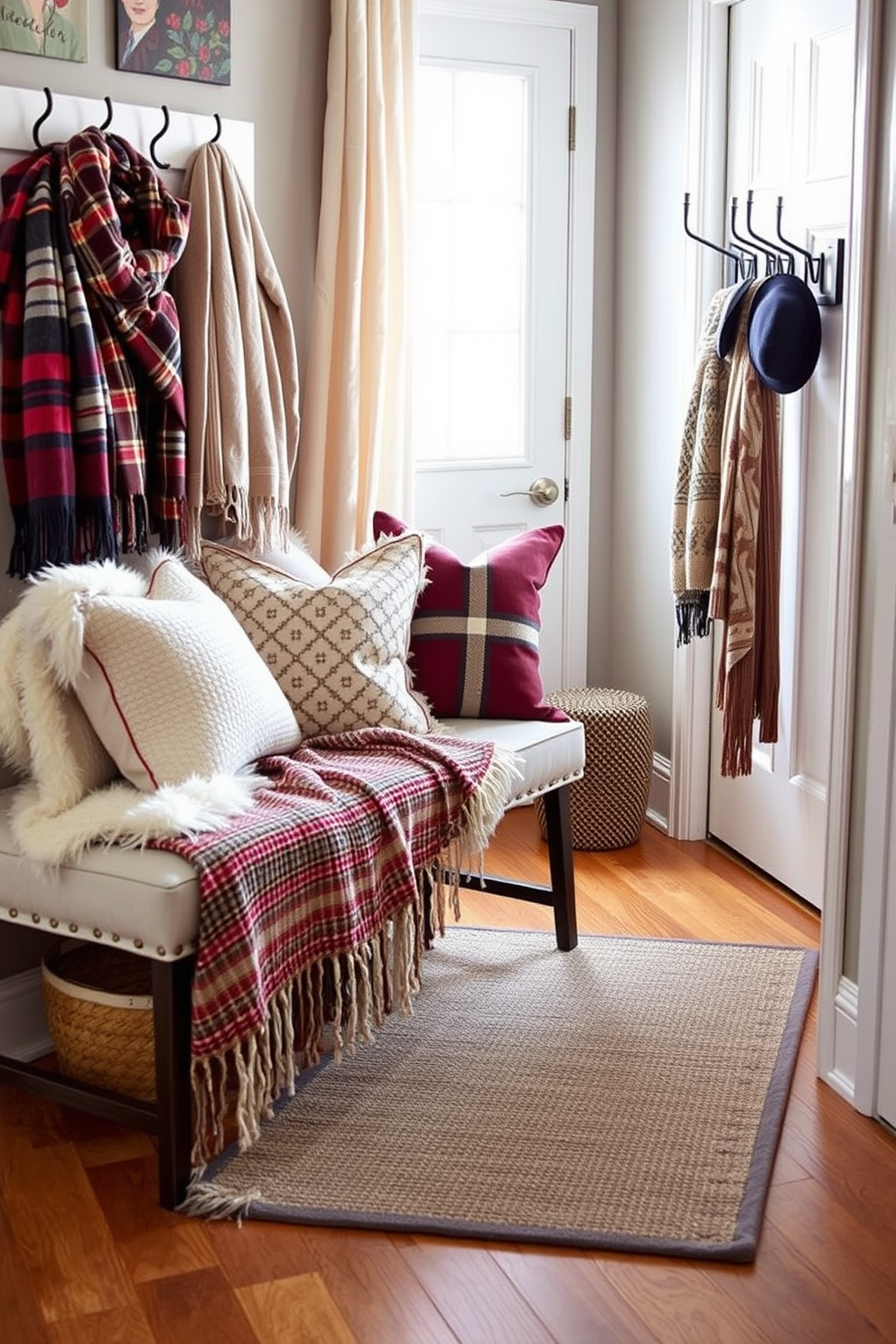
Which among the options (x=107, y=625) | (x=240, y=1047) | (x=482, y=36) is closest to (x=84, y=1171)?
(x=240, y=1047)

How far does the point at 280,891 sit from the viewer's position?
229 centimetres

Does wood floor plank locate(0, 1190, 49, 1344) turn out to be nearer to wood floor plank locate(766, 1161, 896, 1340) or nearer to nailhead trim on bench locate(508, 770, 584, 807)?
wood floor plank locate(766, 1161, 896, 1340)

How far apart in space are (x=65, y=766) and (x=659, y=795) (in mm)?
2082

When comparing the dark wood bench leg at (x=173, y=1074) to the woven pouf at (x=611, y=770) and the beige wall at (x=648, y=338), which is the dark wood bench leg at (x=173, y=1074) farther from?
the beige wall at (x=648, y=338)

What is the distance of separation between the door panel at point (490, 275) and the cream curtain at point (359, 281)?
1.32 ft

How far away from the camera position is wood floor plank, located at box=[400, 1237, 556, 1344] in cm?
197

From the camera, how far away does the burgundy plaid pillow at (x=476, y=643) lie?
120 inches

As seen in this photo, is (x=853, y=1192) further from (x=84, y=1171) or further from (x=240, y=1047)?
(x=84, y=1171)

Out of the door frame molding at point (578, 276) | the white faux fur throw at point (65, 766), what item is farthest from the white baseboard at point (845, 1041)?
the door frame molding at point (578, 276)

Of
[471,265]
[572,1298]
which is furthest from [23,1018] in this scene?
[471,265]

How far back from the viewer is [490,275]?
13.0 ft

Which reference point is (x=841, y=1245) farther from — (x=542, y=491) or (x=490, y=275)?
(x=490, y=275)

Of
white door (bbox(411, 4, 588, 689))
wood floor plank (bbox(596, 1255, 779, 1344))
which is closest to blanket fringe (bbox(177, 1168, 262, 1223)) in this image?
wood floor plank (bbox(596, 1255, 779, 1344))

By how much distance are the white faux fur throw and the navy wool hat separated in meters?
1.48
